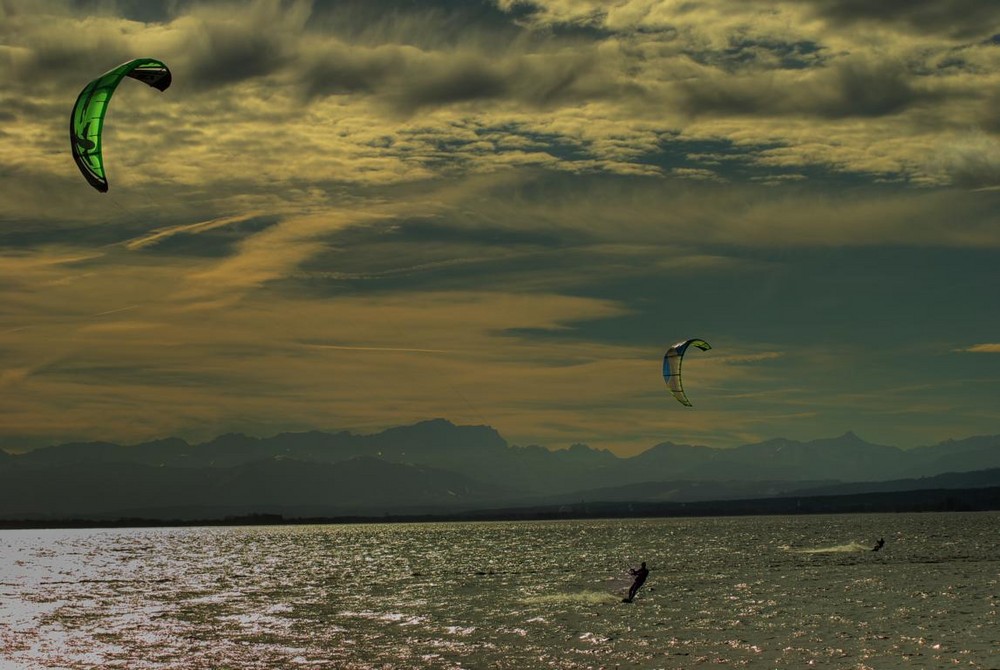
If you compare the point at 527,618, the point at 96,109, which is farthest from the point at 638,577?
the point at 96,109

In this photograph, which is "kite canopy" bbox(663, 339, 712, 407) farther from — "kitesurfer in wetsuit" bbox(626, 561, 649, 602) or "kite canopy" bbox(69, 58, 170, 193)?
"kite canopy" bbox(69, 58, 170, 193)

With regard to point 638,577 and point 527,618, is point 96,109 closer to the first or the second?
point 527,618

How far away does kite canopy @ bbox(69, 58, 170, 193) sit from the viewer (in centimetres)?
3834

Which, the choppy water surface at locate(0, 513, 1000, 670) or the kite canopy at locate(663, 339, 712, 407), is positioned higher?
the kite canopy at locate(663, 339, 712, 407)

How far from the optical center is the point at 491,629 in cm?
5300

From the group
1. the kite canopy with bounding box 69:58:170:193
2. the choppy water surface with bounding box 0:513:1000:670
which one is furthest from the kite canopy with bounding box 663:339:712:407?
the kite canopy with bounding box 69:58:170:193

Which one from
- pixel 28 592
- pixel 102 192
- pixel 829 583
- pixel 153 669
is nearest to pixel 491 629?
pixel 153 669

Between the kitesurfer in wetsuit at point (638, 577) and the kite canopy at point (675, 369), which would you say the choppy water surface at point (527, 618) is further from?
the kite canopy at point (675, 369)

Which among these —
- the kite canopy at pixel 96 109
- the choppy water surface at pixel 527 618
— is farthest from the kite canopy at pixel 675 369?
the kite canopy at pixel 96 109

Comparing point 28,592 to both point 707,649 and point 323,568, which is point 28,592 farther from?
point 707,649

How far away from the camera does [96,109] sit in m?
40.4

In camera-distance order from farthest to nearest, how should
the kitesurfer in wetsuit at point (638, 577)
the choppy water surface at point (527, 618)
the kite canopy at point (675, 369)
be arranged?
the kite canopy at point (675, 369) < the kitesurfer in wetsuit at point (638, 577) < the choppy water surface at point (527, 618)

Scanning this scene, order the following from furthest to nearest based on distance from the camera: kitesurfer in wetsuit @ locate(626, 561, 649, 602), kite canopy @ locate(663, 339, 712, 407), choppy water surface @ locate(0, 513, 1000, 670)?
kite canopy @ locate(663, 339, 712, 407)
kitesurfer in wetsuit @ locate(626, 561, 649, 602)
choppy water surface @ locate(0, 513, 1000, 670)

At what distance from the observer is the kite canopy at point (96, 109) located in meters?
38.3
